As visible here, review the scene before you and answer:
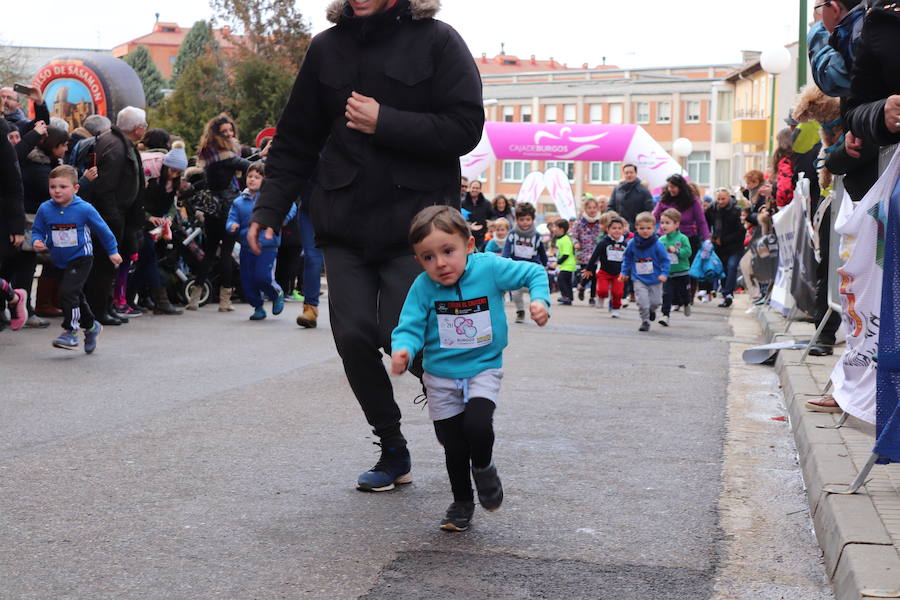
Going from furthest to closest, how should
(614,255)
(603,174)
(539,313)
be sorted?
(603,174), (614,255), (539,313)

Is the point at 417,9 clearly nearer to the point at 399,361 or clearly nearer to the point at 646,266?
the point at 399,361

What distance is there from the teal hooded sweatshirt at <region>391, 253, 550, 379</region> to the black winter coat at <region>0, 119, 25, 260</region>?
6.52 m

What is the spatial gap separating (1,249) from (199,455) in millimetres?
5106

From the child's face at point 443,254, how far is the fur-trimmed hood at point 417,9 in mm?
1040

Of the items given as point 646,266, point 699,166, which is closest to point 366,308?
point 646,266

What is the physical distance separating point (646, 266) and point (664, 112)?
3222 inches

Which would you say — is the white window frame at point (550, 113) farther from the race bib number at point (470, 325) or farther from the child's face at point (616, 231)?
the race bib number at point (470, 325)

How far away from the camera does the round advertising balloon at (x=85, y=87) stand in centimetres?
2817

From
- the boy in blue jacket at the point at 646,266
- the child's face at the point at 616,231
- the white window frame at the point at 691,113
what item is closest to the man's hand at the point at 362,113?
the boy in blue jacket at the point at 646,266

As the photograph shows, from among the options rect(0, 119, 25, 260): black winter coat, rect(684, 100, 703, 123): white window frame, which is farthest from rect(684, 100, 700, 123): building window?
rect(0, 119, 25, 260): black winter coat

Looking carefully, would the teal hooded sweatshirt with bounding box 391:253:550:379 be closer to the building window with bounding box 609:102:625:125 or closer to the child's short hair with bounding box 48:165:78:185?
the child's short hair with bounding box 48:165:78:185

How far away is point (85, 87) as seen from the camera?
1113 inches

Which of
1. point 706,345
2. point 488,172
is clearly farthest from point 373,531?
point 488,172

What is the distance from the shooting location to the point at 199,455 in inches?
245
